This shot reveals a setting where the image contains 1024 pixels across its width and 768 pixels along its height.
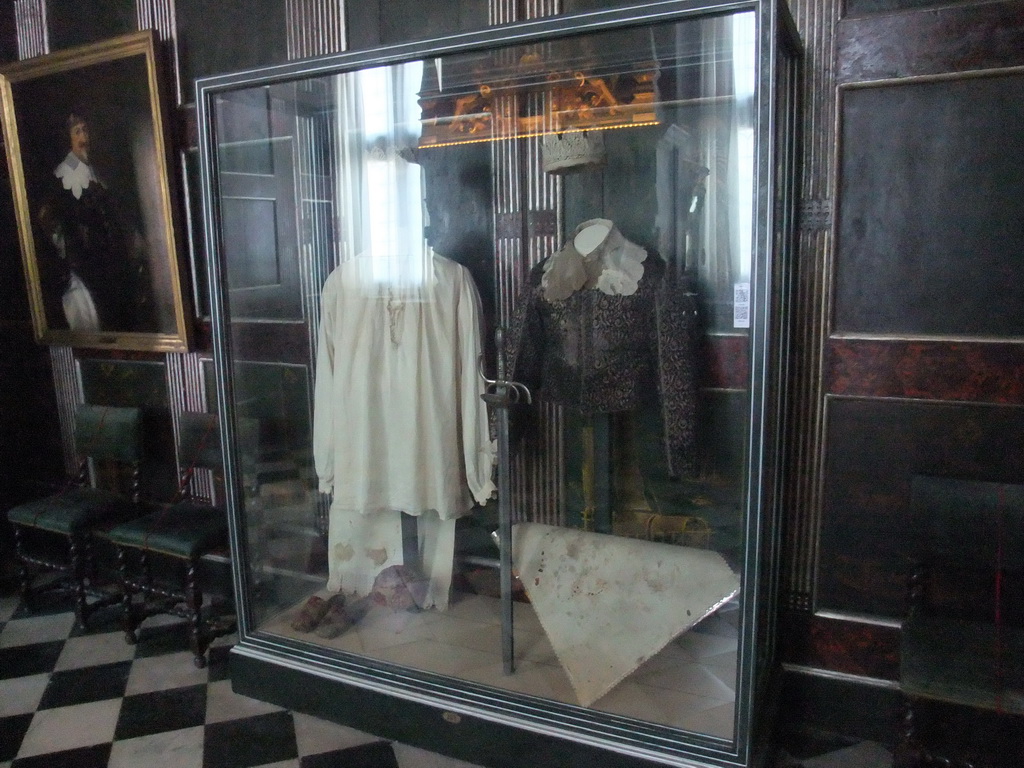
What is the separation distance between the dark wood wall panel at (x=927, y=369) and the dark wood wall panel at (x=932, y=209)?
5cm

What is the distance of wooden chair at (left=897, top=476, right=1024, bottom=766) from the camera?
6.46 feet

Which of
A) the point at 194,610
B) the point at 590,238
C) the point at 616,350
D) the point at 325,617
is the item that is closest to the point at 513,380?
the point at 616,350

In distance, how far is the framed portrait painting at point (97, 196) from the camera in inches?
131

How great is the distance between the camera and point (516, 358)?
2.58 meters

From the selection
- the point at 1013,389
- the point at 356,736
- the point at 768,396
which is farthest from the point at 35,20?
the point at 1013,389

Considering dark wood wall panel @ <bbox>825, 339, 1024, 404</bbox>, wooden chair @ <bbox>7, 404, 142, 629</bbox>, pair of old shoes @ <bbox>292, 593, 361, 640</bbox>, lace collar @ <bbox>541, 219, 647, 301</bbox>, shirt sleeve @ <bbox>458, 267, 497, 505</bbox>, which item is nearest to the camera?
dark wood wall panel @ <bbox>825, 339, 1024, 404</bbox>

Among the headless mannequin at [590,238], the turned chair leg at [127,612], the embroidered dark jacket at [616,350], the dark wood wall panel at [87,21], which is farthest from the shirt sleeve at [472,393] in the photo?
the dark wood wall panel at [87,21]

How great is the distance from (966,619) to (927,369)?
29.9 inches

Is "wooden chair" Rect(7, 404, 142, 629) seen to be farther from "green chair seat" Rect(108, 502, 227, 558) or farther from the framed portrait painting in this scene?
the framed portrait painting

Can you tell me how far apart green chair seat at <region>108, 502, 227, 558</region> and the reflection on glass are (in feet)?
1.23

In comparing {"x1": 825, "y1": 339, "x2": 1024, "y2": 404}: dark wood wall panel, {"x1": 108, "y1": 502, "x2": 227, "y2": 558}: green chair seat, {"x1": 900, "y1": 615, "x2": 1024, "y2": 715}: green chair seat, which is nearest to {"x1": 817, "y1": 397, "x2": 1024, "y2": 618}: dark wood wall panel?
{"x1": 825, "y1": 339, "x2": 1024, "y2": 404}: dark wood wall panel

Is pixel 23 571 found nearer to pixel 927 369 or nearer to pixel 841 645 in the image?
pixel 841 645

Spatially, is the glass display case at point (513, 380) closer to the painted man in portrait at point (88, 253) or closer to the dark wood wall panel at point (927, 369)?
the dark wood wall panel at point (927, 369)

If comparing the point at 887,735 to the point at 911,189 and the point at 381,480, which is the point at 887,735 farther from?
the point at 381,480
